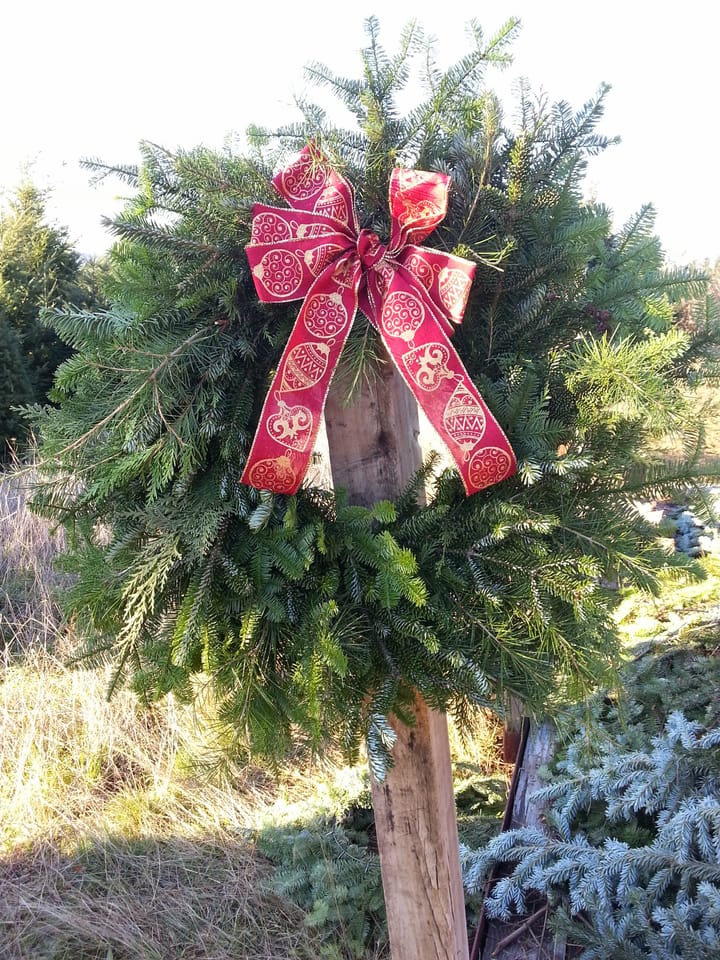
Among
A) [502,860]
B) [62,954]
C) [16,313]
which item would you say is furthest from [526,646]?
[16,313]

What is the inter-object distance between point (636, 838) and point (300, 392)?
200 centimetres

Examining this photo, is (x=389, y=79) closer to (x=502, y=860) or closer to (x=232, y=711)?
(x=232, y=711)

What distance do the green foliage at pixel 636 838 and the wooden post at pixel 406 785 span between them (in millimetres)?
516

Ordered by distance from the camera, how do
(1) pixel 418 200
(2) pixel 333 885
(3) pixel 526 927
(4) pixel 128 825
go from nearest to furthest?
(1) pixel 418 200, (3) pixel 526 927, (2) pixel 333 885, (4) pixel 128 825

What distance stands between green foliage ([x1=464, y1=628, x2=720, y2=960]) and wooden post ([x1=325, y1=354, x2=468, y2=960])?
20.3 inches

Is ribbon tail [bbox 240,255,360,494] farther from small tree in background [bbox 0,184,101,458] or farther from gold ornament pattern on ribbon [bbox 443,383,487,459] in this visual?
small tree in background [bbox 0,184,101,458]

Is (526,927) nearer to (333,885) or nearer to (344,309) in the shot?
(333,885)

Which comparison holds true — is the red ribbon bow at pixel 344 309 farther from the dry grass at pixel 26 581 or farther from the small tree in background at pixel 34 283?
the small tree in background at pixel 34 283

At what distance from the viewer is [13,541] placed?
509cm

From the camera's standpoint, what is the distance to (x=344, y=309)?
1284 millimetres

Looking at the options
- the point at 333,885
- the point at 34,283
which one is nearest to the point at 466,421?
the point at 333,885

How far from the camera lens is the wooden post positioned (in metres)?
1.43

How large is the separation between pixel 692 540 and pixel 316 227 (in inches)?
187

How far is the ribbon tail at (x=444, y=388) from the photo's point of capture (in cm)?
123
